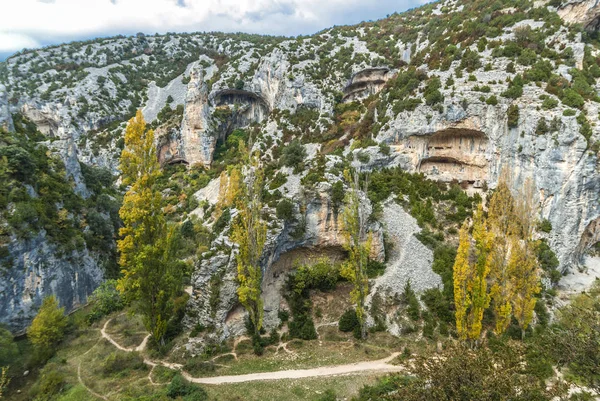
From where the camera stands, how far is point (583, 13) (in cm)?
3550

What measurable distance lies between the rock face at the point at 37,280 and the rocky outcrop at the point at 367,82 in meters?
50.2

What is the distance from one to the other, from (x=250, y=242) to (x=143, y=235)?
716cm

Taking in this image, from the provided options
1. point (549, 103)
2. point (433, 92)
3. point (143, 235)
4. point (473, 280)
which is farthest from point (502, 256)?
point (143, 235)

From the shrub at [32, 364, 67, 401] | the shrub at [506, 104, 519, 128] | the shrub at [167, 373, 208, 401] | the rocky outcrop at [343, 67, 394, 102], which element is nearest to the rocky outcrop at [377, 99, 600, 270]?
the shrub at [506, 104, 519, 128]

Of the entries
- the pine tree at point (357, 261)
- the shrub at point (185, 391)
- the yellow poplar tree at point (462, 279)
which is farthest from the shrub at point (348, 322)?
the shrub at point (185, 391)

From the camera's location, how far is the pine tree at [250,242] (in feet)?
69.0

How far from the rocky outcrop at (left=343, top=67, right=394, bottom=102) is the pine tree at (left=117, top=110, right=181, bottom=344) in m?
45.9

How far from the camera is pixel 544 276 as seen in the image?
25250 mm

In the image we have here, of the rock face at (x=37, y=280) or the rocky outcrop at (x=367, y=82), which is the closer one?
the rock face at (x=37, y=280)

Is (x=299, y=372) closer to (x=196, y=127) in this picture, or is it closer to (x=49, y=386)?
(x=49, y=386)

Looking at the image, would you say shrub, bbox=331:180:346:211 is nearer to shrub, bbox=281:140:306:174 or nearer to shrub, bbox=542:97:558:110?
shrub, bbox=281:140:306:174

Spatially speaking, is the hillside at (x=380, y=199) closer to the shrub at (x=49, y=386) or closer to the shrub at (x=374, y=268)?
the shrub at (x=374, y=268)

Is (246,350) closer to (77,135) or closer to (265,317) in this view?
(265,317)

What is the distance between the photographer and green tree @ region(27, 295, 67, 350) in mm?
19703
